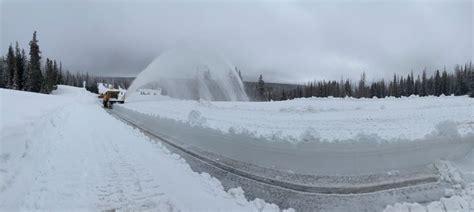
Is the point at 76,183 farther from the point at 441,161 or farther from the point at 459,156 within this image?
the point at 459,156

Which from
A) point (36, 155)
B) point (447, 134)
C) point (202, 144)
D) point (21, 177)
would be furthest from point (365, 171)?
point (36, 155)

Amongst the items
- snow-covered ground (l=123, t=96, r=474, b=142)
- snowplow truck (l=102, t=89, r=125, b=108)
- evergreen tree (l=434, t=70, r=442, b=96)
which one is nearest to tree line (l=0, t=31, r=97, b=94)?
snowplow truck (l=102, t=89, r=125, b=108)

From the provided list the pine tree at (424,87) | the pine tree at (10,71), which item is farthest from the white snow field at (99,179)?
the pine tree at (424,87)

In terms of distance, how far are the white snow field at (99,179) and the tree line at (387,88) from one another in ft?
266

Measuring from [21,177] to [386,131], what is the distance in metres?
12.1

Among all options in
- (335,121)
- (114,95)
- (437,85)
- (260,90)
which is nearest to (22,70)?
(114,95)

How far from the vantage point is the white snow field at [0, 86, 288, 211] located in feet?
18.9

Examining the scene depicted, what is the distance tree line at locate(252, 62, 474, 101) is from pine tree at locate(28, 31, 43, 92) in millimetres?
50935

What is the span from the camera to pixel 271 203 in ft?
20.0

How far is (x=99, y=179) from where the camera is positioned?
7.02m

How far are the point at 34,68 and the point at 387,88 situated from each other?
95.7 meters

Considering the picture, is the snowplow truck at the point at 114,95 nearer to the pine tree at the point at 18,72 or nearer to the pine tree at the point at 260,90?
the pine tree at the point at 18,72

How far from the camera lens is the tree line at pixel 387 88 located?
8846cm

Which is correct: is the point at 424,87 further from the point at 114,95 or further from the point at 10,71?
the point at 10,71
